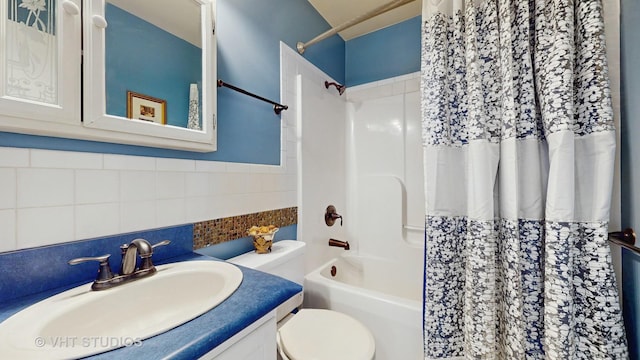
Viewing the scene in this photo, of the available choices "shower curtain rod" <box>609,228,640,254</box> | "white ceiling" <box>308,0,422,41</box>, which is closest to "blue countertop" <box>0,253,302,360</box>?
"shower curtain rod" <box>609,228,640,254</box>

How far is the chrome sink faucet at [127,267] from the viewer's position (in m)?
0.68

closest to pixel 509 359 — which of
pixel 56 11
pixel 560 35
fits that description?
pixel 560 35

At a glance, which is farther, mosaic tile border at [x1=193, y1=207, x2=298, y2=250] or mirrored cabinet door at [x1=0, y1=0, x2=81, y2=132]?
mosaic tile border at [x1=193, y1=207, x2=298, y2=250]

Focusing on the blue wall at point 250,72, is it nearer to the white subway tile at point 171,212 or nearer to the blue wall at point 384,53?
the white subway tile at point 171,212

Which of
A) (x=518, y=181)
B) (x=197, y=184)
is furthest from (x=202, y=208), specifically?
(x=518, y=181)

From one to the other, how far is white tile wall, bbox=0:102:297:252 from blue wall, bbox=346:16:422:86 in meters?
1.64

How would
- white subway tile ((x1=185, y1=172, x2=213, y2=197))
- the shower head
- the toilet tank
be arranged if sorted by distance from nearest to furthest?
1. white subway tile ((x1=185, y1=172, x2=213, y2=197))
2. the toilet tank
3. the shower head

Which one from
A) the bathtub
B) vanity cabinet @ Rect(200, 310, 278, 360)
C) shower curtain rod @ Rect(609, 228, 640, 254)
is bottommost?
the bathtub

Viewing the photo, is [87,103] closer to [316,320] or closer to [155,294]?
[155,294]

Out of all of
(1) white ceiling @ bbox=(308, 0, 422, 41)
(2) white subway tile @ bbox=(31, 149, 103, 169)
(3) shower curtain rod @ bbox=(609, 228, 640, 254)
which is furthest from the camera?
(1) white ceiling @ bbox=(308, 0, 422, 41)

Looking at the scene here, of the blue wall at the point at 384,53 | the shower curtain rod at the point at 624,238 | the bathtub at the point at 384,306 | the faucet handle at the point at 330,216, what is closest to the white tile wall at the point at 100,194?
the bathtub at the point at 384,306

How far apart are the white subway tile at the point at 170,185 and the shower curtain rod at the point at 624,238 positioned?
1565 mm

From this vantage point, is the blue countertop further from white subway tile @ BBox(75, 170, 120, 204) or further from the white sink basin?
white subway tile @ BBox(75, 170, 120, 204)

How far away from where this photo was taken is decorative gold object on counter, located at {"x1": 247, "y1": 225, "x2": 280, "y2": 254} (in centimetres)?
120
